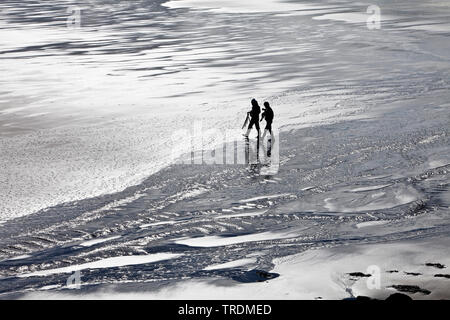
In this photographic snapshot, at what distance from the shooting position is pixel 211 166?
589 inches

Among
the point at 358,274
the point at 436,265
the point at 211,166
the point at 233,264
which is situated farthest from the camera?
the point at 211,166

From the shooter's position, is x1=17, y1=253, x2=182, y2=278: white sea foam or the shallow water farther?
the shallow water

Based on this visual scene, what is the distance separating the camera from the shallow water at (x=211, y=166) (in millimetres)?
10672

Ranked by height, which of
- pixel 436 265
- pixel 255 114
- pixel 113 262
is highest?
pixel 255 114

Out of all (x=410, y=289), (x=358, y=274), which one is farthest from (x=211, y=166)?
Result: (x=410, y=289)

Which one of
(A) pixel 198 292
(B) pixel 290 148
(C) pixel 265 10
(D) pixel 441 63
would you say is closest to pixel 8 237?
(A) pixel 198 292

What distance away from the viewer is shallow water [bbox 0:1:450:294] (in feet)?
35.0

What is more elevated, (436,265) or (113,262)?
(436,265)

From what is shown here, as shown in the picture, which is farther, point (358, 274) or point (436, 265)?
point (436, 265)

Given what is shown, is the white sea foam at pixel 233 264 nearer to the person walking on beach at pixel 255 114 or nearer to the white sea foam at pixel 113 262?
the white sea foam at pixel 113 262

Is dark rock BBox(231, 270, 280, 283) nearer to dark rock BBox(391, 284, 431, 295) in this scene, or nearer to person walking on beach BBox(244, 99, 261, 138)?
dark rock BBox(391, 284, 431, 295)

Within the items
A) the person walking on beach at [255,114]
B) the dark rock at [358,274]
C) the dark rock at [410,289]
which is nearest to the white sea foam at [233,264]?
the dark rock at [358,274]

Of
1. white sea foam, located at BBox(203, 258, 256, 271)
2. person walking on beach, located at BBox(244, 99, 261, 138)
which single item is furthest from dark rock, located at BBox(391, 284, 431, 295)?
person walking on beach, located at BBox(244, 99, 261, 138)

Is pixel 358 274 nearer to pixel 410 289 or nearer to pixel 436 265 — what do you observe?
pixel 410 289
